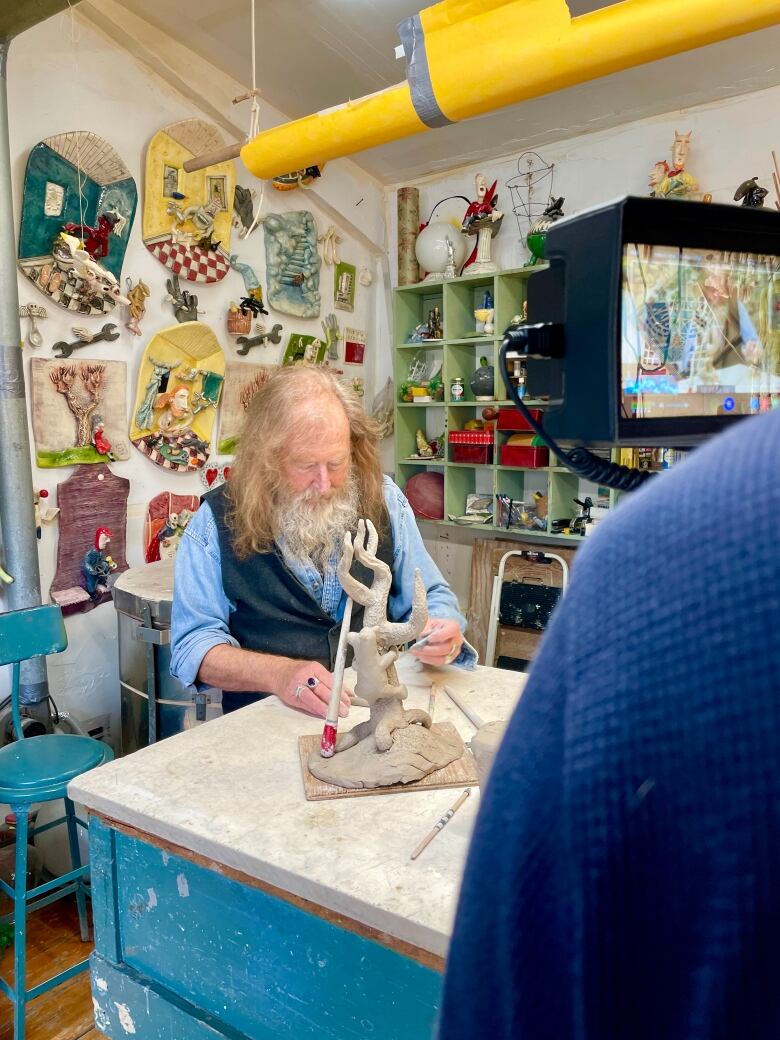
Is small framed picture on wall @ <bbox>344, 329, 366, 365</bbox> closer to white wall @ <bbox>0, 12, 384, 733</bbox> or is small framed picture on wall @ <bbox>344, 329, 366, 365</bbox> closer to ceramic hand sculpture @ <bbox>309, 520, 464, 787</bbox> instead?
white wall @ <bbox>0, 12, 384, 733</bbox>

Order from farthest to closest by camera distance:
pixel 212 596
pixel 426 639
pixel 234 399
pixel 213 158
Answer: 1. pixel 234 399
2. pixel 213 158
3. pixel 212 596
4. pixel 426 639

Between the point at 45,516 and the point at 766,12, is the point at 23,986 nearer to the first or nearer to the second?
the point at 45,516

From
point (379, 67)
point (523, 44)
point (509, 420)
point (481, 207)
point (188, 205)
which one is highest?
point (379, 67)

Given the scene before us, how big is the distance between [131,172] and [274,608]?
6.67 ft

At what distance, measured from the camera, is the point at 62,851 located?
2.82m

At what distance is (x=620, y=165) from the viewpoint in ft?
11.5

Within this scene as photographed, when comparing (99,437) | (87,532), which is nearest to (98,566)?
(87,532)

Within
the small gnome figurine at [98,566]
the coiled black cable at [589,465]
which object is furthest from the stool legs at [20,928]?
the coiled black cable at [589,465]

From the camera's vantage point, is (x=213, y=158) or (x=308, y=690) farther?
(x=213, y=158)

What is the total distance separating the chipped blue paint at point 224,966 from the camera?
95 cm

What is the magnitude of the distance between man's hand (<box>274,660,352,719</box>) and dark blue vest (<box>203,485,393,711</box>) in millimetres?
312

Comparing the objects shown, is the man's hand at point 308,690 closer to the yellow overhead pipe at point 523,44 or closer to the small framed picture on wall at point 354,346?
the yellow overhead pipe at point 523,44

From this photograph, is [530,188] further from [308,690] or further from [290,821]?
[290,821]

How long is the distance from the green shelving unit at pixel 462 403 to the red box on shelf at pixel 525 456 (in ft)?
0.11
